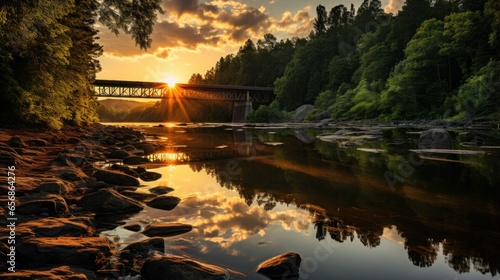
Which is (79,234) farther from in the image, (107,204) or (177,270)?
(177,270)

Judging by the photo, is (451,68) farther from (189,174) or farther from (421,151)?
(189,174)

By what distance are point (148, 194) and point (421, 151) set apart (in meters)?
12.2

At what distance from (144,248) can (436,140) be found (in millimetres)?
15089

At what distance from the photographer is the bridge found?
83188mm

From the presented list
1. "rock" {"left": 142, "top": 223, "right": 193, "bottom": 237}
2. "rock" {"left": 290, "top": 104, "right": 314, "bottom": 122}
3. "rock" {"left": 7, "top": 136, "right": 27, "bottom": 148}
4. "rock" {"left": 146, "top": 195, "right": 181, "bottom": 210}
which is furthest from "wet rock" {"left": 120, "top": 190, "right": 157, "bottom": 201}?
"rock" {"left": 290, "top": 104, "right": 314, "bottom": 122}

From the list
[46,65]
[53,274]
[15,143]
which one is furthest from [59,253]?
[46,65]

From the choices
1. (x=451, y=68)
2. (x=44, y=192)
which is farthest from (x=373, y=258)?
(x=451, y=68)

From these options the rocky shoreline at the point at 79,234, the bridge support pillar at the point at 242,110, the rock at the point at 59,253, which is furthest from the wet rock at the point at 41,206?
the bridge support pillar at the point at 242,110

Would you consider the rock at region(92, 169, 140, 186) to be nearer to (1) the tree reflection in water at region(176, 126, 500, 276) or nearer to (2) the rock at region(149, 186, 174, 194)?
(2) the rock at region(149, 186, 174, 194)

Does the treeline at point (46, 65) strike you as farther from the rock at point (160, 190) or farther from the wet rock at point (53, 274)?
the wet rock at point (53, 274)

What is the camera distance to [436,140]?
50.6 ft

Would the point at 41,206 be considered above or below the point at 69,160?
below

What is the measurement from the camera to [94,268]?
365 cm

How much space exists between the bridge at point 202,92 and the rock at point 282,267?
83.4m
